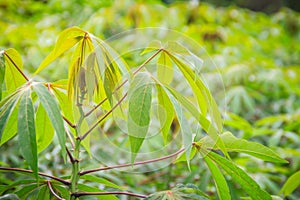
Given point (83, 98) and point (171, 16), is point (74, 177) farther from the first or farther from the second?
point (171, 16)

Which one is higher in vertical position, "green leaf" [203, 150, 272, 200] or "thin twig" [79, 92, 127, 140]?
"thin twig" [79, 92, 127, 140]

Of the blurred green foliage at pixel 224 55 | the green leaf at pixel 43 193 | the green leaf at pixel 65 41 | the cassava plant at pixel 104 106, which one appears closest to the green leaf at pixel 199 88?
the cassava plant at pixel 104 106

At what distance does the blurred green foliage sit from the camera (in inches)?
40.9

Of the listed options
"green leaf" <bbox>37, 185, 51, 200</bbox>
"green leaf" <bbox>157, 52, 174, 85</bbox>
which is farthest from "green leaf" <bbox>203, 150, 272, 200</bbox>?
"green leaf" <bbox>37, 185, 51, 200</bbox>

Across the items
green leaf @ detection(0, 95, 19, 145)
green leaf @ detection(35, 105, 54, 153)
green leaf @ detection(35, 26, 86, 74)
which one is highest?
green leaf @ detection(35, 26, 86, 74)

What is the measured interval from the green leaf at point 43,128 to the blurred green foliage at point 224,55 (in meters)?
0.35

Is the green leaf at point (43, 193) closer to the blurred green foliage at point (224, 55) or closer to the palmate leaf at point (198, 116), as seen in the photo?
the palmate leaf at point (198, 116)

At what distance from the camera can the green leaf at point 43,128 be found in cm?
55

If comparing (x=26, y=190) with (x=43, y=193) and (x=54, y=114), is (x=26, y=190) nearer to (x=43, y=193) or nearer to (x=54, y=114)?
(x=43, y=193)

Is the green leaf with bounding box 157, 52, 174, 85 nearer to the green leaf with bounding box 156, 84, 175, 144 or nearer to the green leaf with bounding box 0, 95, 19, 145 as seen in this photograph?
the green leaf with bounding box 156, 84, 175, 144

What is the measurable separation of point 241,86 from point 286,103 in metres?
0.20

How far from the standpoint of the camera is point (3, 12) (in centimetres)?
173

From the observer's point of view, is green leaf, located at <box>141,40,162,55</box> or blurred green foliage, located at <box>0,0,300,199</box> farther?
blurred green foliage, located at <box>0,0,300,199</box>

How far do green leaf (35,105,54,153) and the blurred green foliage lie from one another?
0.35m
